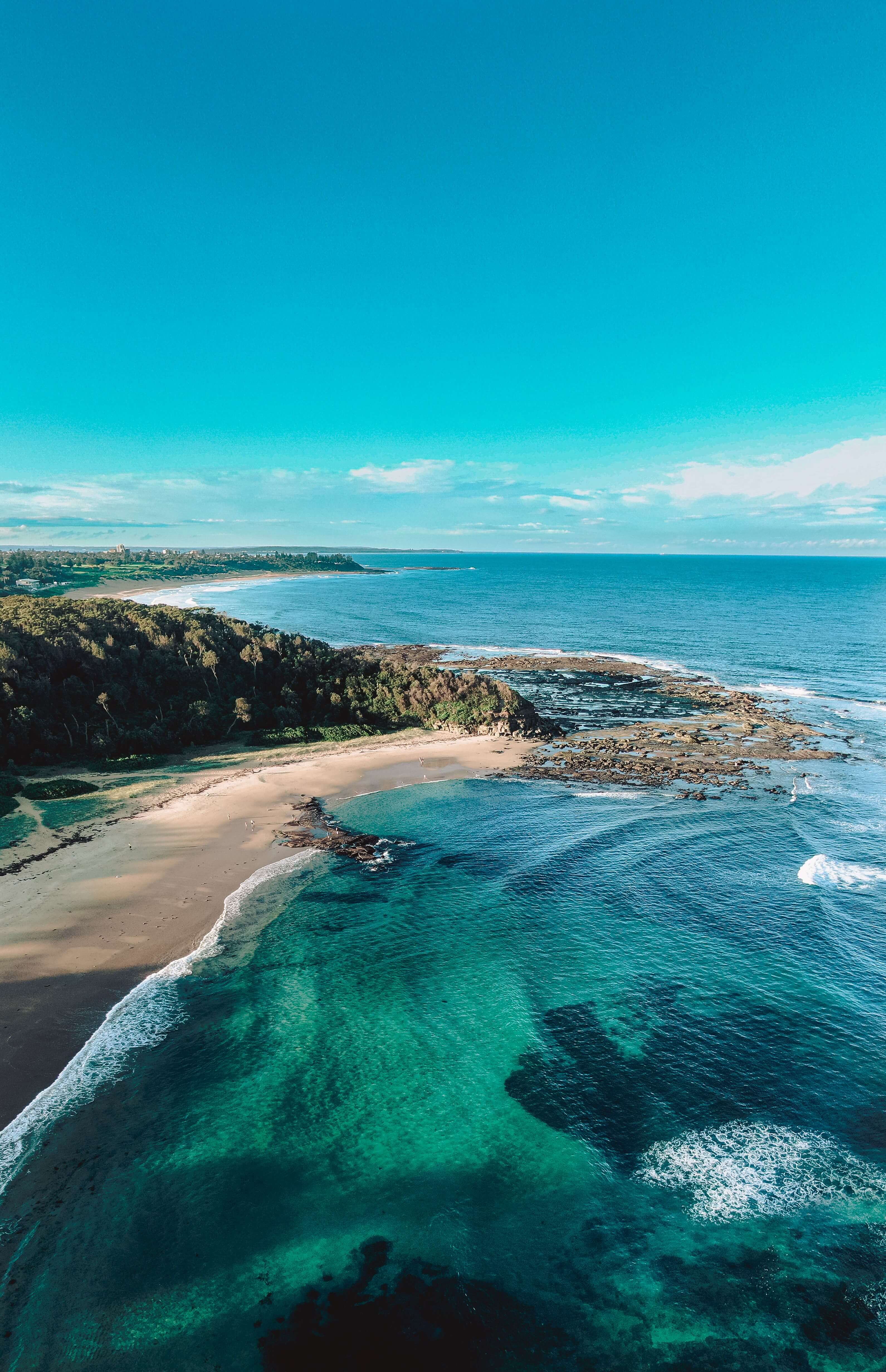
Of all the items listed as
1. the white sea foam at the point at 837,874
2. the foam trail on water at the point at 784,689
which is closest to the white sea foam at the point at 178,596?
the foam trail on water at the point at 784,689

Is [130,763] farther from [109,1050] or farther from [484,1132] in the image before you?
[484,1132]

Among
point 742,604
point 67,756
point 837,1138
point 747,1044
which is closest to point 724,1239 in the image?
point 837,1138

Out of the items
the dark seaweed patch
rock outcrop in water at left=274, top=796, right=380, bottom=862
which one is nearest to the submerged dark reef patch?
the dark seaweed patch

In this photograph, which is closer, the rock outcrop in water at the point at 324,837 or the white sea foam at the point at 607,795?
the rock outcrop in water at the point at 324,837

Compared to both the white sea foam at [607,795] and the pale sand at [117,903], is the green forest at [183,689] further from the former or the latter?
the white sea foam at [607,795]

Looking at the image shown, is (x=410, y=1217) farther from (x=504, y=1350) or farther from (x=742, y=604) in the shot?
(x=742, y=604)

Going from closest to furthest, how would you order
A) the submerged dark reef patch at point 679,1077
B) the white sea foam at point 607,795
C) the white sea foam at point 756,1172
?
1. the white sea foam at point 756,1172
2. the submerged dark reef patch at point 679,1077
3. the white sea foam at point 607,795

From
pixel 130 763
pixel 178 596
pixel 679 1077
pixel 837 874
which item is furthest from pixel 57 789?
pixel 178 596

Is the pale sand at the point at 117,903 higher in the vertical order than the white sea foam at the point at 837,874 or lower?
higher
